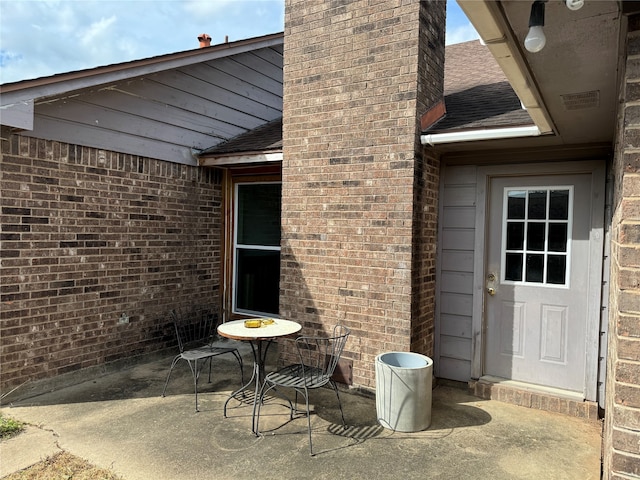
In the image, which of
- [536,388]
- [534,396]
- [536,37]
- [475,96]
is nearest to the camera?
[536,37]

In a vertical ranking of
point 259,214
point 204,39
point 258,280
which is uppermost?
point 204,39

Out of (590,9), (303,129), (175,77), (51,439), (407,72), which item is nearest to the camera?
(590,9)

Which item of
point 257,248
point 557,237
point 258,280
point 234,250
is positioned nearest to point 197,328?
point 258,280

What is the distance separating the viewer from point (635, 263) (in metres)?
1.87

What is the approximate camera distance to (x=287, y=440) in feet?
11.7

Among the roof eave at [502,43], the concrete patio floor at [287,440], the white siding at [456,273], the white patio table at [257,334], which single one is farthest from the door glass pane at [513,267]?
the white patio table at [257,334]

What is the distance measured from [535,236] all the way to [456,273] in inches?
35.4

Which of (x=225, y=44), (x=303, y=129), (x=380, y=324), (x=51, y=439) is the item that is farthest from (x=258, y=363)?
(x=225, y=44)

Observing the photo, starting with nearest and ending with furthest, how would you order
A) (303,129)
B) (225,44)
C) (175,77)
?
1. (303,129)
2. (175,77)
3. (225,44)

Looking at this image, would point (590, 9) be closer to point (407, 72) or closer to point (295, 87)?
point (407, 72)

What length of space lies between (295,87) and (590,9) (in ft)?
11.9

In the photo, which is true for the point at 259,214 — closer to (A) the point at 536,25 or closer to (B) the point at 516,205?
(B) the point at 516,205

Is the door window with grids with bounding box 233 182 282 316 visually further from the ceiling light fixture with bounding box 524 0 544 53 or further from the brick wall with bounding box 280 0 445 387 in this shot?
the ceiling light fixture with bounding box 524 0 544 53

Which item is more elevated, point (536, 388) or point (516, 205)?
point (516, 205)
